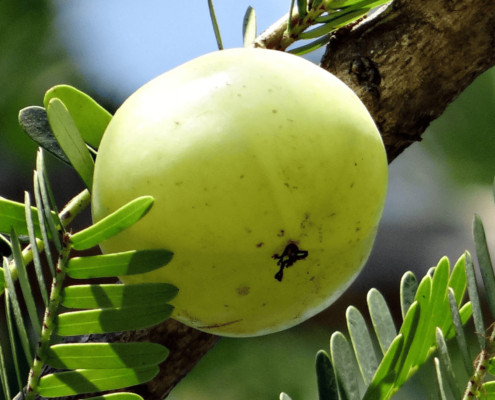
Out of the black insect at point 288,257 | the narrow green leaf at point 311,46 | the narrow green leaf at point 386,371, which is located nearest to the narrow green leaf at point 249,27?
the narrow green leaf at point 311,46

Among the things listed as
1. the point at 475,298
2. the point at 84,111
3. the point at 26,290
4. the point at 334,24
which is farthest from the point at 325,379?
the point at 334,24

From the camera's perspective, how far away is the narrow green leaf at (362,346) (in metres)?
0.51

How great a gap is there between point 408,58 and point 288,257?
0.45 meters

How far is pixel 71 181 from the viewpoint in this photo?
227 centimetres

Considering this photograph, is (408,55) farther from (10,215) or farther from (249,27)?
(10,215)

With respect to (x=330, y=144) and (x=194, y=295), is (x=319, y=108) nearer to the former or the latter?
(x=330, y=144)

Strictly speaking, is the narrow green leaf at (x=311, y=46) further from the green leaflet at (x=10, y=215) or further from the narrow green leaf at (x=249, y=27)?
the green leaflet at (x=10, y=215)

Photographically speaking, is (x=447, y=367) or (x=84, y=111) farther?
(x=84, y=111)

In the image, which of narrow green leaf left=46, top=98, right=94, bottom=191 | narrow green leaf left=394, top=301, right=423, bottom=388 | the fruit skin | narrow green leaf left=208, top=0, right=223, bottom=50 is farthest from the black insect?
narrow green leaf left=208, top=0, right=223, bottom=50

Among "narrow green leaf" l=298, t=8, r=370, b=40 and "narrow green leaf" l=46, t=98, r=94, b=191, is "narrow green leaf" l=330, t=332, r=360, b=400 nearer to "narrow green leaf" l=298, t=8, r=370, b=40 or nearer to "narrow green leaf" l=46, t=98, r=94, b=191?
"narrow green leaf" l=46, t=98, r=94, b=191

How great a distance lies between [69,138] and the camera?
18.9 inches

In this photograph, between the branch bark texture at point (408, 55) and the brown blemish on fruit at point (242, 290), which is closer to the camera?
the brown blemish on fruit at point (242, 290)

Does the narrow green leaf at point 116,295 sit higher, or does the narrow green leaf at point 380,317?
the narrow green leaf at point 116,295

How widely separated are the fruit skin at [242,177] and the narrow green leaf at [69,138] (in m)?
0.02
